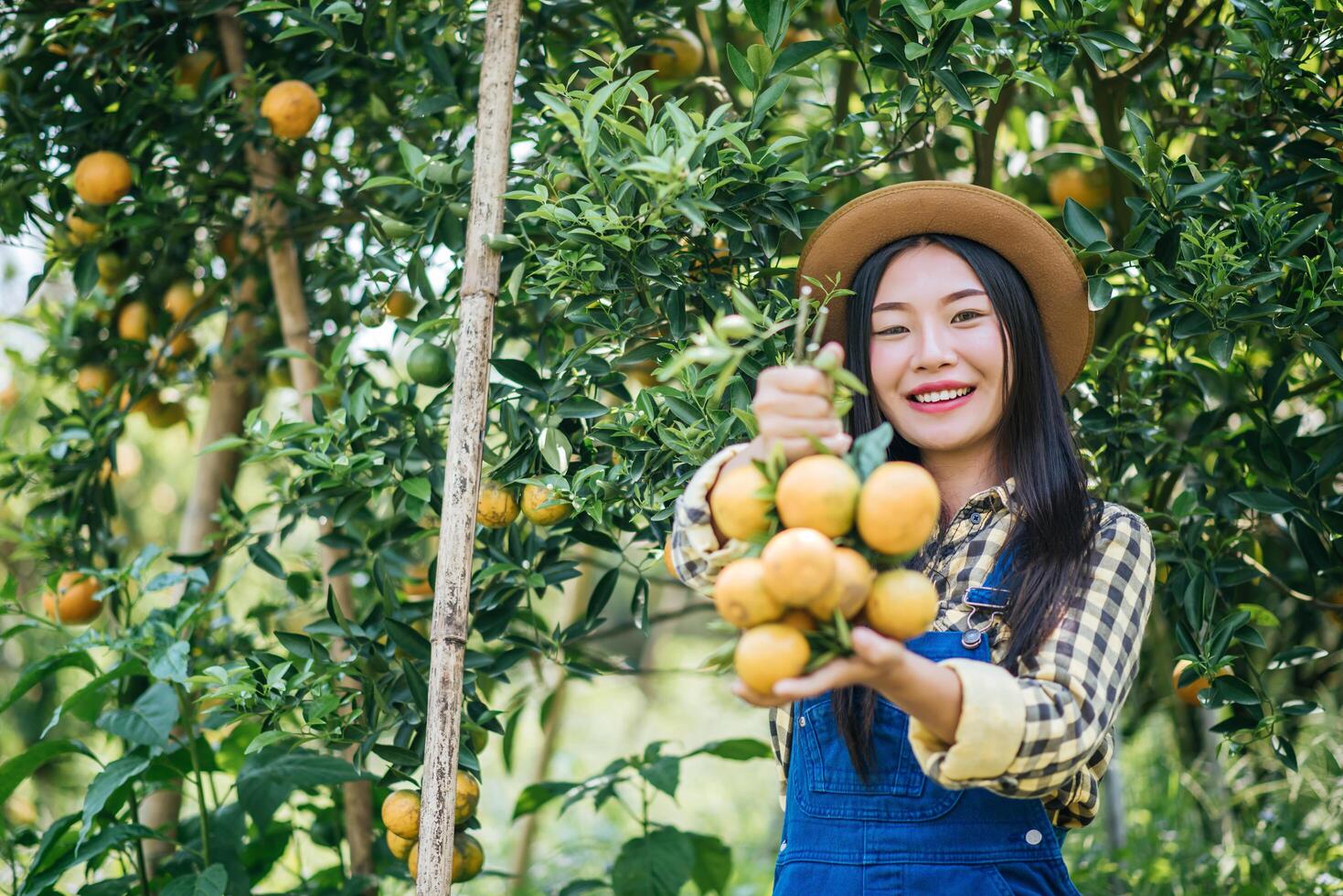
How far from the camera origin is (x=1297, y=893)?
201 centimetres

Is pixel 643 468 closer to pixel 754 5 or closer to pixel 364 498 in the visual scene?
pixel 364 498

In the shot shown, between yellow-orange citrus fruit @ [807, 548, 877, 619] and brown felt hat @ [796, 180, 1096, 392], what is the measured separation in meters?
0.59

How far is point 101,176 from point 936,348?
1.40 m

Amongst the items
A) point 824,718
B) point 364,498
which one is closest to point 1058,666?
point 824,718

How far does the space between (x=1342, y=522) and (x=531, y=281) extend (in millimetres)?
1139

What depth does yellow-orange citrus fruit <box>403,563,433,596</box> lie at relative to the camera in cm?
208

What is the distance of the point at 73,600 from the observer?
6.92ft

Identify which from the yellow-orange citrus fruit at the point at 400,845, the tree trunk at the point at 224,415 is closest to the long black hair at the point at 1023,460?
the yellow-orange citrus fruit at the point at 400,845

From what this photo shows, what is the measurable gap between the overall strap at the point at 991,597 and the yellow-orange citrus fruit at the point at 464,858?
0.85 m

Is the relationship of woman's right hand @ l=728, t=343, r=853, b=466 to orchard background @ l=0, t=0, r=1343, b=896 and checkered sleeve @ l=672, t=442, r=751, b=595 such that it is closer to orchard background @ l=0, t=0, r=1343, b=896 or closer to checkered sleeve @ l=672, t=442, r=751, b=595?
orchard background @ l=0, t=0, r=1343, b=896

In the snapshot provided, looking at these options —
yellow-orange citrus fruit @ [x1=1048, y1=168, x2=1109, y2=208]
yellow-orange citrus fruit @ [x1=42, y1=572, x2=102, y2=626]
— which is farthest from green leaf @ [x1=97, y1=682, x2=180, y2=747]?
yellow-orange citrus fruit @ [x1=1048, y1=168, x2=1109, y2=208]

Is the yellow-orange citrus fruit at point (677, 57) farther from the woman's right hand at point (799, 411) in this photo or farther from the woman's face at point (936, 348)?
the woman's right hand at point (799, 411)

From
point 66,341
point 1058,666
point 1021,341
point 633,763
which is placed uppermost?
point 66,341

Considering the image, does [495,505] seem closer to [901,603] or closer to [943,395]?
[943,395]
